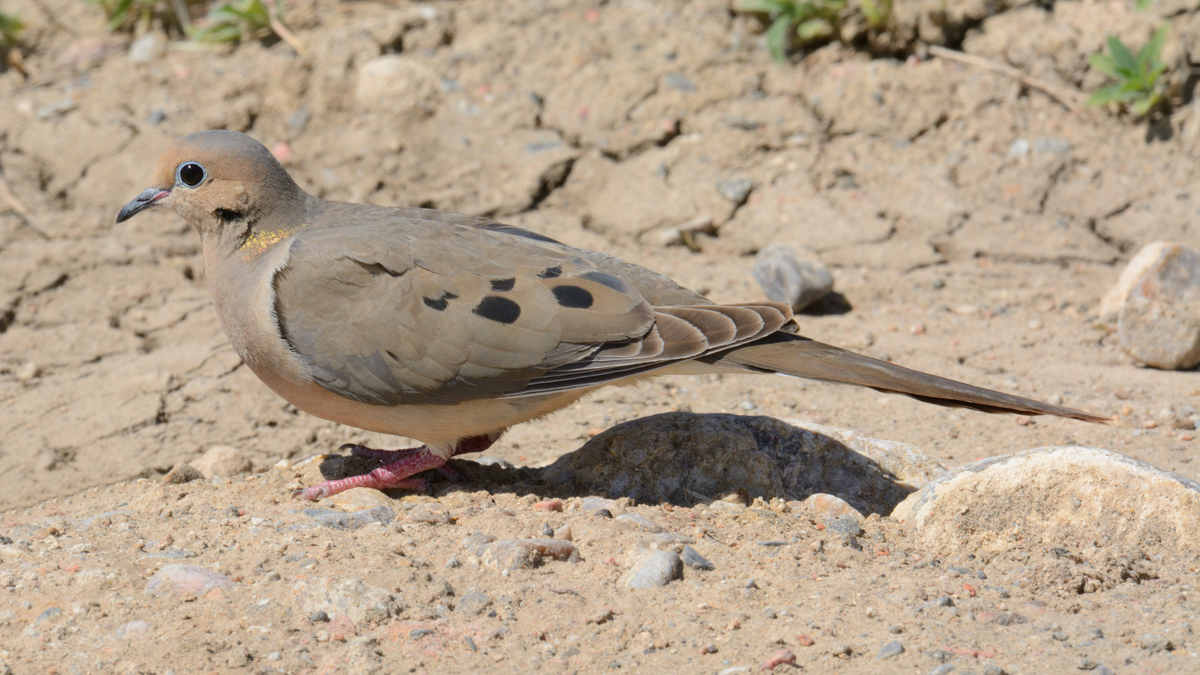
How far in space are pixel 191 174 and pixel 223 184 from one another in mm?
138

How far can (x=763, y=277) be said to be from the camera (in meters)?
5.71

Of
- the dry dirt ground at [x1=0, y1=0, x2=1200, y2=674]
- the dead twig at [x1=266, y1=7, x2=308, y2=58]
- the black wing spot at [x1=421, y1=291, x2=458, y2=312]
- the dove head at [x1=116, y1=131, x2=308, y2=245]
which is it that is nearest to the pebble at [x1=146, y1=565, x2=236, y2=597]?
the dry dirt ground at [x1=0, y1=0, x2=1200, y2=674]

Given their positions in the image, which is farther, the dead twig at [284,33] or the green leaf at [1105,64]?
the dead twig at [284,33]

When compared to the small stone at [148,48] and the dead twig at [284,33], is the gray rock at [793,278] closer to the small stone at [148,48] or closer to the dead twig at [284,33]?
the dead twig at [284,33]

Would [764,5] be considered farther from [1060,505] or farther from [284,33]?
[1060,505]

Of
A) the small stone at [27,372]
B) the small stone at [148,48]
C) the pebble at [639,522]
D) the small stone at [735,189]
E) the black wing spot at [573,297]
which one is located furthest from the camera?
the small stone at [148,48]

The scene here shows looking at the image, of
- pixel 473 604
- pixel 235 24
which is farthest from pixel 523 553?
pixel 235 24

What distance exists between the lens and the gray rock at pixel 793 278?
559cm

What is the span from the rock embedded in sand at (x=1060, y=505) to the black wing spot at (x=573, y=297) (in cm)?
131

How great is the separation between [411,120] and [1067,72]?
421 centimetres

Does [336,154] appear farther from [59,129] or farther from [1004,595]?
[1004,595]

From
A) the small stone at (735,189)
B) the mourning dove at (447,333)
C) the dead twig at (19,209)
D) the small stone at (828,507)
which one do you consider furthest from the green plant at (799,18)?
the dead twig at (19,209)

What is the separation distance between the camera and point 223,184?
3977 mm

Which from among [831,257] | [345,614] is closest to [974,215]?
[831,257]
